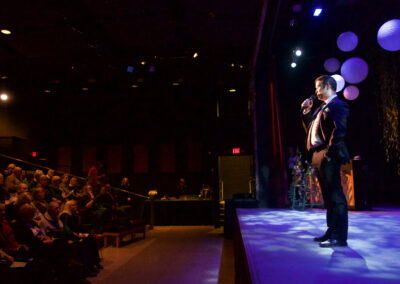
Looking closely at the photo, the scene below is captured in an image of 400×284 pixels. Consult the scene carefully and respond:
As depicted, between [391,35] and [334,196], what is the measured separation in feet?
7.84

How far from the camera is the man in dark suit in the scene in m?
2.05

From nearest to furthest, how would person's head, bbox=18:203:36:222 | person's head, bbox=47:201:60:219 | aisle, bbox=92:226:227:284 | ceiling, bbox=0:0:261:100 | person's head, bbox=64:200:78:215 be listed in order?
person's head, bbox=18:203:36:222 < aisle, bbox=92:226:227:284 < person's head, bbox=47:201:60:219 < person's head, bbox=64:200:78:215 < ceiling, bbox=0:0:261:100

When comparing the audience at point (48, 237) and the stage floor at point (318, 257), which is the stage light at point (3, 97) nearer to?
the audience at point (48, 237)

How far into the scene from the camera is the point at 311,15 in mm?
4902

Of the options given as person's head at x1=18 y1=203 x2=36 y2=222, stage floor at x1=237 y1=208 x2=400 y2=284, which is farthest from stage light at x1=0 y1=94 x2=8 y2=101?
stage floor at x1=237 y1=208 x2=400 y2=284

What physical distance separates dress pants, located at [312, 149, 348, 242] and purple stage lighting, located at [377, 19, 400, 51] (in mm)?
2153

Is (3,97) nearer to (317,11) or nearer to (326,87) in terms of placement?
(317,11)

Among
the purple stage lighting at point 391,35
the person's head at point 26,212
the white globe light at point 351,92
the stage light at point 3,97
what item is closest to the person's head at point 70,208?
the person's head at point 26,212

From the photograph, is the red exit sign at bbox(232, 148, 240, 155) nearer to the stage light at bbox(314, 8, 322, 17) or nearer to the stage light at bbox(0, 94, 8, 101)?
the stage light at bbox(314, 8, 322, 17)

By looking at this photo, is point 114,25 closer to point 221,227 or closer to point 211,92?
point 211,92

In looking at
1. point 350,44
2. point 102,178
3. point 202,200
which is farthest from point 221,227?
point 350,44

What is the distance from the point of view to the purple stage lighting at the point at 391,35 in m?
3.31

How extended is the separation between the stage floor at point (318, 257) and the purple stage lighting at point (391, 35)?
210cm

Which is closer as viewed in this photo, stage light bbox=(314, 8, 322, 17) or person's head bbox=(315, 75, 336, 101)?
person's head bbox=(315, 75, 336, 101)
